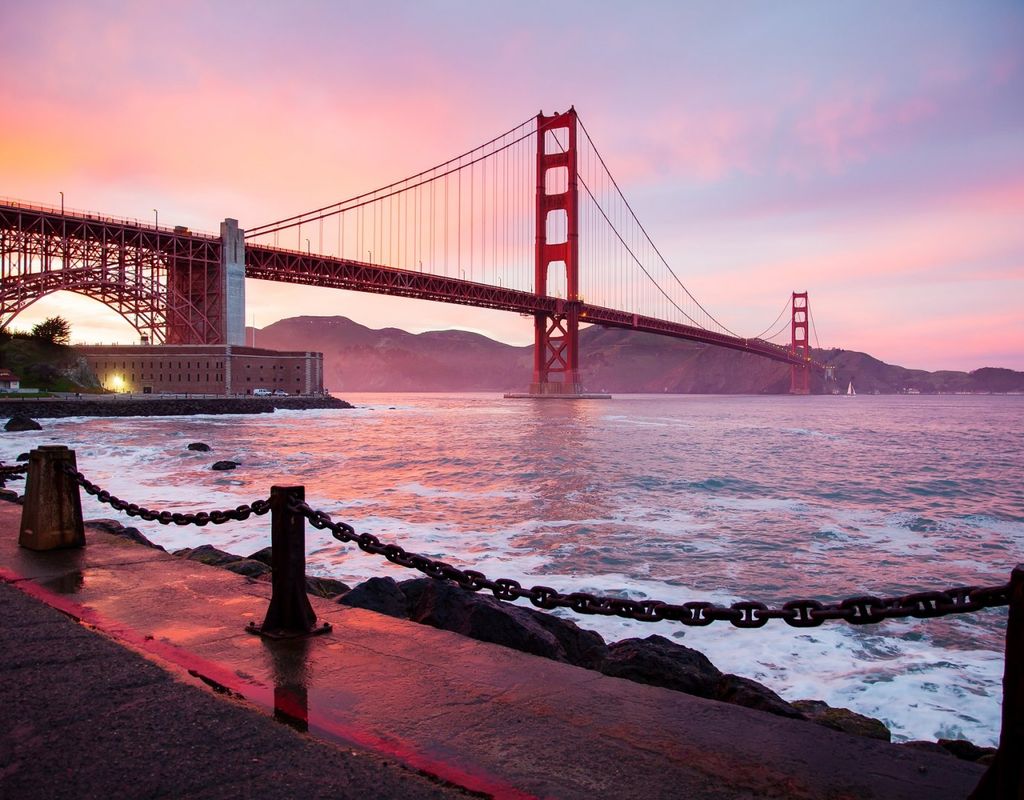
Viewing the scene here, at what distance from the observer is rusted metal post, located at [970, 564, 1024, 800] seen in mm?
1979

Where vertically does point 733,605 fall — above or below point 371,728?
above

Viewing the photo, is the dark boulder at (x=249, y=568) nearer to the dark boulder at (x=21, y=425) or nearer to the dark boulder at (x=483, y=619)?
the dark boulder at (x=483, y=619)

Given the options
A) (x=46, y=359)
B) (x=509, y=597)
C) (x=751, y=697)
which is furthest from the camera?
(x=46, y=359)

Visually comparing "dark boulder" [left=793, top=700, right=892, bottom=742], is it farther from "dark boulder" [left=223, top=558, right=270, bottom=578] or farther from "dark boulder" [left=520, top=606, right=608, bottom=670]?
"dark boulder" [left=223, top=558, right=270, bottom=578]

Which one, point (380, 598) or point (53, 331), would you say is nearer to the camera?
point (380, 598)

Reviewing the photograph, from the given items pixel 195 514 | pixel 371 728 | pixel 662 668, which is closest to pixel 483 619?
pixel 662 668

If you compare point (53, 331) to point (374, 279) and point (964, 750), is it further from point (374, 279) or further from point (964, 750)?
point (964, 750)

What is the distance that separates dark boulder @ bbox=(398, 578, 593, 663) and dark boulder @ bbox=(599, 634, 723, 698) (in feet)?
1.39

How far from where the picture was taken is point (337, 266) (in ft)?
213

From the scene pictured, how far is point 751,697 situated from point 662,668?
532mm

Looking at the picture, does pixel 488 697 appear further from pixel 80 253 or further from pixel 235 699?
pixel 80 253

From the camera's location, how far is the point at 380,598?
553 centimetres

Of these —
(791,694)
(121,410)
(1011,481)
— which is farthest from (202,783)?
(121,410)

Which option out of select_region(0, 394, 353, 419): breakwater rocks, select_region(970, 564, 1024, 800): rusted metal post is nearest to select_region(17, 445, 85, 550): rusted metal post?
select_region(970, 564, 1024, 800): rusted metal post
